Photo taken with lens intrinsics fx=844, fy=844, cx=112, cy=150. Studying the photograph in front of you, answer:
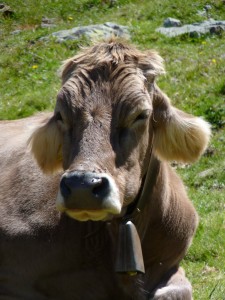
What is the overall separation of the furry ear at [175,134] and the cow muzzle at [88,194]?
44.8 inches

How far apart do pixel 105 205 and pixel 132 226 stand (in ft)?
3.41

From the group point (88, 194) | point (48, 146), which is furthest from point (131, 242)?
point (88, 194)

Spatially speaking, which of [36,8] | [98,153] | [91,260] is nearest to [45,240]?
[91,260]

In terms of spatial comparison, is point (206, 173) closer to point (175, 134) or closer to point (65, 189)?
point (175, 134)

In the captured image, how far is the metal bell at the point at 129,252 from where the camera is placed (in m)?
6.54

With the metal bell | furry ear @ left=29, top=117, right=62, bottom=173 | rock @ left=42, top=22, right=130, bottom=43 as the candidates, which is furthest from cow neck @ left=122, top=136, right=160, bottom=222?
rock @ left=42, top=22, right=130, bottom=43

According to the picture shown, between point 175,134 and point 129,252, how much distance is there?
1.02 m

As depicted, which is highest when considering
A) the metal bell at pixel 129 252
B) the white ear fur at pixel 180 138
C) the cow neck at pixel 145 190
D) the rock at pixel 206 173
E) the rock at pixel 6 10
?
the white ear fur at pixel 180 138

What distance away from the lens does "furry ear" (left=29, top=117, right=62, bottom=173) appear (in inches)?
265

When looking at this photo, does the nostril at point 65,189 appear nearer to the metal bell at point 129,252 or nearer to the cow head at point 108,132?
the cow head at point 108,132

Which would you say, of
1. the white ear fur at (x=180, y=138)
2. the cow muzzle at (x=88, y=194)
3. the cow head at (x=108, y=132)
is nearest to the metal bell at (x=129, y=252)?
the cow head at (x=108, y=132)

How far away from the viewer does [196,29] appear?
18203mm

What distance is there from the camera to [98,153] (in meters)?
5.90

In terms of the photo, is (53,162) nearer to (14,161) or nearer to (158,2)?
(14,161)
